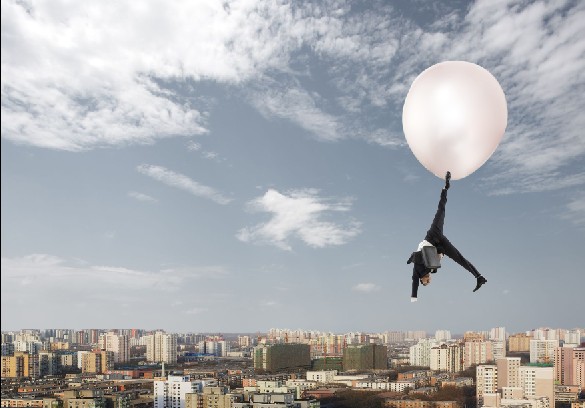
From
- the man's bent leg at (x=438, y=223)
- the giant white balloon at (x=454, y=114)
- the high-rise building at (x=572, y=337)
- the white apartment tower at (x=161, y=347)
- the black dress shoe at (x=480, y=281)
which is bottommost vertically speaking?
the white apartment tower at (x=161, y=347)

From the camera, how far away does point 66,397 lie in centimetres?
1127

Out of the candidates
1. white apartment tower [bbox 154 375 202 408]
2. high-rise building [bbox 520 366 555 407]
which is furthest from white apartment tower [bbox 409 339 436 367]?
white apartment tower [bbox 154 375 202 408]

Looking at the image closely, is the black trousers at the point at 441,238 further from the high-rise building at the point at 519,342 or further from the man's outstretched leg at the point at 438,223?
the high-rise building at the point at 519,342

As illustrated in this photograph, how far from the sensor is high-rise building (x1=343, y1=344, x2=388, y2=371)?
19609mm

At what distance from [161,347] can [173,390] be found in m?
12.2

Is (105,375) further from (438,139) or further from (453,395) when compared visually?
(438,139)

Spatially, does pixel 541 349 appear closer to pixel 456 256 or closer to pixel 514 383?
pixel 514 383

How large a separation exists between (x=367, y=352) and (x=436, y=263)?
1949 centimetres

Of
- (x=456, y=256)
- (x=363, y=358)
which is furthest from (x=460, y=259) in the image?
(x=363, y=358)

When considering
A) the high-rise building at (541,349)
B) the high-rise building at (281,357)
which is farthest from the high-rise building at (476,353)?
the high-rise building at (281,357)

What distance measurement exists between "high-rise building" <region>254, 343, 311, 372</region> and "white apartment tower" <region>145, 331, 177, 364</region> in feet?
18.9

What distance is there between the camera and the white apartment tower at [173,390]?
12.5 meters

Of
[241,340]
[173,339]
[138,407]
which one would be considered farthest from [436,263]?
[241,340]

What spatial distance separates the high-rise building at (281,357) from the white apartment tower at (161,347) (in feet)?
18.9
